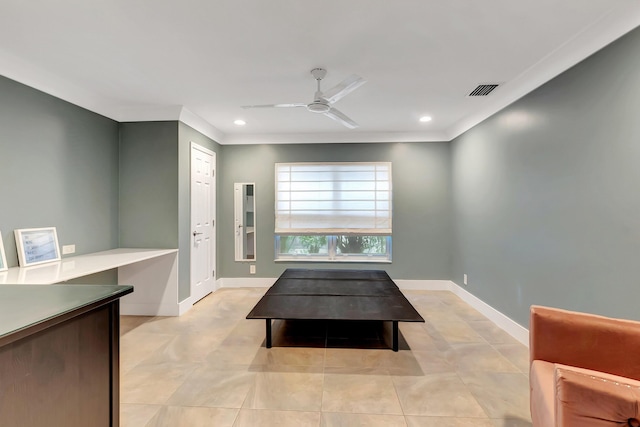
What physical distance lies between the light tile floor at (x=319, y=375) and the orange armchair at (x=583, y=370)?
0.56 m

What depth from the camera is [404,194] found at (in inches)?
183

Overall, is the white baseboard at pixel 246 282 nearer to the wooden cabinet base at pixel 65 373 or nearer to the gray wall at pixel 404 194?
the gray wall at pixel 404 194

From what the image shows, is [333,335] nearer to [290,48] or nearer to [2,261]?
[290,48]

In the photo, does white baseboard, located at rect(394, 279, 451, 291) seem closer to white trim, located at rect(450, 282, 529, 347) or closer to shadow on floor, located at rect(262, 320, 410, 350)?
white trim, located at rect(450, 282, 529, 347)

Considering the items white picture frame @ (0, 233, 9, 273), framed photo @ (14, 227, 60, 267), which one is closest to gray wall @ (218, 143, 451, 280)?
framed photo @ (14, 227, 60, 267)

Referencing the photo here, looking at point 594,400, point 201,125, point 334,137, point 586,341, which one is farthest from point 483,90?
point 201,125

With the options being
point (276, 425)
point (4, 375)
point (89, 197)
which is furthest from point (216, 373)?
point (89, 197)

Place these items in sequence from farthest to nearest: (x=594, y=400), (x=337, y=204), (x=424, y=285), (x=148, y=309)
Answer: (x=337, y=204) < (x=424, y=285) < (x=148, y=309) < (x=594, y=400)

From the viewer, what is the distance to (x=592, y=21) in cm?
186

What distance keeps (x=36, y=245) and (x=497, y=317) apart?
4.62 m

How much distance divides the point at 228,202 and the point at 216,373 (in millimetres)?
2959

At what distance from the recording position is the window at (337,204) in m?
4.68

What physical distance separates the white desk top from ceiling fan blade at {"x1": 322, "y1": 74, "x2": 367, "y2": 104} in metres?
2.32

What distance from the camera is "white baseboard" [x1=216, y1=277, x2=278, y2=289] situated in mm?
4766
